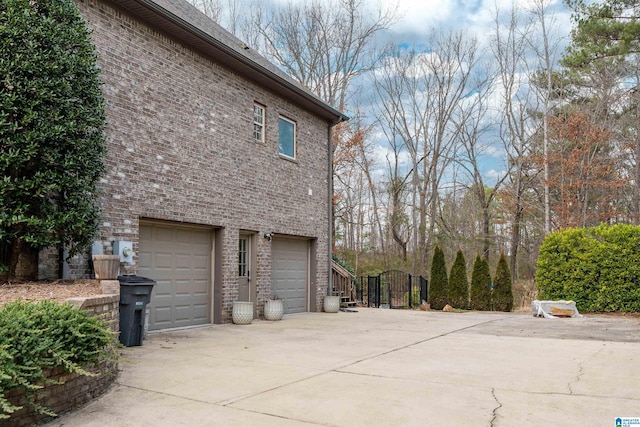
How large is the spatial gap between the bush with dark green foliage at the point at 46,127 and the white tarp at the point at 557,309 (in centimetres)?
1128

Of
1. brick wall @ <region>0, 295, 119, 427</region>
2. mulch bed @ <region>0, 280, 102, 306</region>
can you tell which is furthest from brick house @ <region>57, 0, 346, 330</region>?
brick wall @ <region>0, 295, 119, 427</region>

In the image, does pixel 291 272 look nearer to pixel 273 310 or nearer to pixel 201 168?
pixel 273 310

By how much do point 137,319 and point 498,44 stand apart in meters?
23.9

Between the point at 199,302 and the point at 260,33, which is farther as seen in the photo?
the point at 260,33

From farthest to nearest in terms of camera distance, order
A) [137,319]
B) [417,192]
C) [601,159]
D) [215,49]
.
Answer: [417,192]
[601,159]
[215,49]
[137,319]

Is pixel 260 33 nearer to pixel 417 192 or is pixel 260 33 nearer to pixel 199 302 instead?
pixel 417 192

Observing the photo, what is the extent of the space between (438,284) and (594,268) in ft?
15.1

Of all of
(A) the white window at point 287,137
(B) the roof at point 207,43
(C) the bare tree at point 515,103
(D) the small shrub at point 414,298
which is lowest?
(D) the small shrub at point 414,298

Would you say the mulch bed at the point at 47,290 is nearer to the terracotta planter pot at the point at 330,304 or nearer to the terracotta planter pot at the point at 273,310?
the terracotta planter pot at the point at 273,310

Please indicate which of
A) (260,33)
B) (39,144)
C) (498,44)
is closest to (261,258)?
(39,144)

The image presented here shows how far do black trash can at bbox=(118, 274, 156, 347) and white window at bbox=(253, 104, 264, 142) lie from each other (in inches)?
207

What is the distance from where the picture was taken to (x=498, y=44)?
1024 inches

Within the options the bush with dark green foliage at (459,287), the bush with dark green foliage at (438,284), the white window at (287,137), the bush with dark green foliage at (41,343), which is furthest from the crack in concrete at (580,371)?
the bush with dark green foliage at (438,284)

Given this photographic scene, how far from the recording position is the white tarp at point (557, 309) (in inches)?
532
